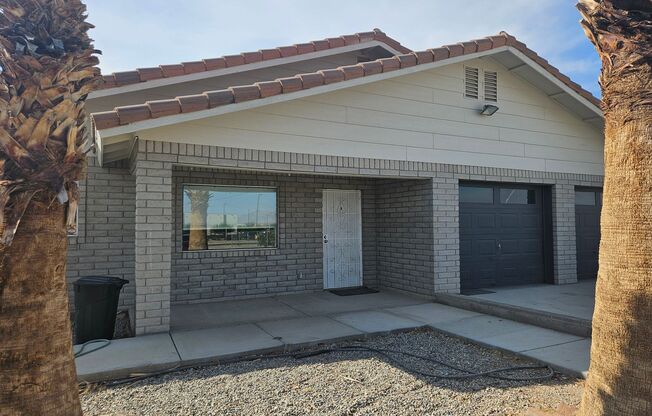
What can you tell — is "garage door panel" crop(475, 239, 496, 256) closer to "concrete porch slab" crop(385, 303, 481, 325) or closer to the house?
the house

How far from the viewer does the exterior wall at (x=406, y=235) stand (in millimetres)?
9023

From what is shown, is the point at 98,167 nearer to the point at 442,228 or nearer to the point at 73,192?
the point at 73,192

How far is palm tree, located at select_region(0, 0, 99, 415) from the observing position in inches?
97.5

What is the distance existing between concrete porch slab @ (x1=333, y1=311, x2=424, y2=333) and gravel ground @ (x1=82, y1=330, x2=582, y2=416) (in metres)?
1.19

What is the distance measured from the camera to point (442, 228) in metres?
8.95

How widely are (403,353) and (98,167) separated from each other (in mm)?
6425

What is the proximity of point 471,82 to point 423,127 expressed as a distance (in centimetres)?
169

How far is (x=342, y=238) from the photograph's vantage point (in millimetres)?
10516

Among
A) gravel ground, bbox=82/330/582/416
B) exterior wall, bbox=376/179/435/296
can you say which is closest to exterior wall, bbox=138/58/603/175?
exterior wall, bbox=376/179/435/296

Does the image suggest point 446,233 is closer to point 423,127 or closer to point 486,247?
point 486,247

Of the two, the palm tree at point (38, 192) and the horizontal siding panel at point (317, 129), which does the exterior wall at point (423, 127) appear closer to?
the horizontal siding panel at point (317, 129)

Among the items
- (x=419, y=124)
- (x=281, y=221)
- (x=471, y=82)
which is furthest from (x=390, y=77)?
(x=281, y=221)

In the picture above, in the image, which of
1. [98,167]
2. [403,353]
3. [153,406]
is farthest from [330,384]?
[98,167]

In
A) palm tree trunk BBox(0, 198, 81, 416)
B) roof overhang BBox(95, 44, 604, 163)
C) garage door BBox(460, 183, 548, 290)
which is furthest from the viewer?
garage door BBox(460, 183, 548, 290)
